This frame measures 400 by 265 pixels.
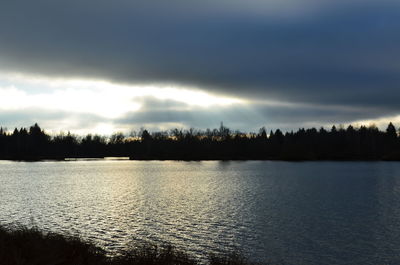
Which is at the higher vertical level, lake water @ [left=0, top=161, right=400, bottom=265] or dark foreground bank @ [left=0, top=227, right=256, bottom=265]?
dark foreground bank @ [left=0, top=227, right=256, bottom=265]

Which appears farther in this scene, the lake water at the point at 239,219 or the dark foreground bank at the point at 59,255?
the lake water at the point at 239,219

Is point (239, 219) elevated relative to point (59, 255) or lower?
lower

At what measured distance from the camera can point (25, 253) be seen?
17.5 metres

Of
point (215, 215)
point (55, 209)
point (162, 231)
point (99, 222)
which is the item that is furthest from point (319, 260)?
point (55, 209)

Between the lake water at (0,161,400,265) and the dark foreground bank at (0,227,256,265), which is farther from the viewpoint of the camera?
the lake water at (0,161,400,265)

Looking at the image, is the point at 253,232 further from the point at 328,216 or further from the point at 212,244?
the point at 328,216

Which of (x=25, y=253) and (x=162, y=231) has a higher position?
(x=25, y=253)

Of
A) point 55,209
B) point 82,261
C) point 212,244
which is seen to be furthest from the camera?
point 55,209

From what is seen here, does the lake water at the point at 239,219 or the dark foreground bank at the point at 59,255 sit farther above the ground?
the dark foreground bank at the point at 59,255

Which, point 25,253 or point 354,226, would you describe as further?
point 354,226

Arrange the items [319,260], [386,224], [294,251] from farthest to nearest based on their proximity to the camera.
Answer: [386,224], [294,251], [319,260]

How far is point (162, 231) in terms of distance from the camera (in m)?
37.6

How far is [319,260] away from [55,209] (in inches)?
1438

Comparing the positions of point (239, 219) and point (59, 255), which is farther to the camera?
point (239, 219)
